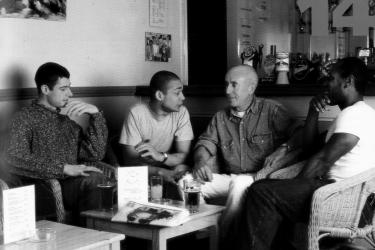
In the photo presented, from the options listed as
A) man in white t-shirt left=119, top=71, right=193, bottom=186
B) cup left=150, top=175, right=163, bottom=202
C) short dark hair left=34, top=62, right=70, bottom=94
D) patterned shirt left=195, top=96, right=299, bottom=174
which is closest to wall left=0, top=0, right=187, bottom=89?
short dark hair left=34, top=62, right=70, bottom=94

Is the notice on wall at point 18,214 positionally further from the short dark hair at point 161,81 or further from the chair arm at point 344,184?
the short dark hair at point 161,81

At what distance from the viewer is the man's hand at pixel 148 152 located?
3645 millimetres

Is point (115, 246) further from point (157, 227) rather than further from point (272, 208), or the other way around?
point (272, 208)

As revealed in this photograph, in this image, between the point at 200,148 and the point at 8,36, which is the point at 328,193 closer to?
the point at 200,148

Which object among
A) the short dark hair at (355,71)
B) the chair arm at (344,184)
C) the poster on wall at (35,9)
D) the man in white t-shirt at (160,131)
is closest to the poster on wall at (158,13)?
the poster on wall at (35,9)

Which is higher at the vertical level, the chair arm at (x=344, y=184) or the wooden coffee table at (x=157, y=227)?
the chair arm at (x=344, y=184)

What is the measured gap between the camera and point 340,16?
5480 mm

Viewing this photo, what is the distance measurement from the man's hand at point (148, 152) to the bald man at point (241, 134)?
0.76 ft

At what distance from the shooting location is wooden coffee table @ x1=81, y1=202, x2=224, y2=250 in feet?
8.48

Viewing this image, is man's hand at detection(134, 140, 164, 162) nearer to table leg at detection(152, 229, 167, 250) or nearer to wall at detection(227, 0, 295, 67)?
table leg at detection(152, 229, 167, 250)

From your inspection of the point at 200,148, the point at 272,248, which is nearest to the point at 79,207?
the point at 200,148

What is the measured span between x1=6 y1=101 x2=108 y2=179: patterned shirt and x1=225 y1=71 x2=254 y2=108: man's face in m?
0.82

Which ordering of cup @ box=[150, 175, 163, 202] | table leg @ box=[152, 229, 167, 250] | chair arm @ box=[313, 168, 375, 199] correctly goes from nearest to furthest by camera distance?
table leg @ box=[152, 229, 167, 250] → chair arm @ box=[313, 168, 375, 199] → cup @ box=[150, 175, 163, 202]

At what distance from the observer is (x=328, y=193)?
109 inches
